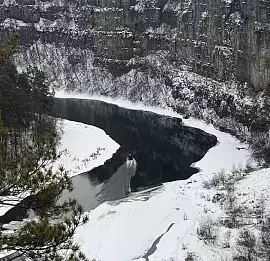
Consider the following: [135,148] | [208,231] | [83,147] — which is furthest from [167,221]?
[83,147]

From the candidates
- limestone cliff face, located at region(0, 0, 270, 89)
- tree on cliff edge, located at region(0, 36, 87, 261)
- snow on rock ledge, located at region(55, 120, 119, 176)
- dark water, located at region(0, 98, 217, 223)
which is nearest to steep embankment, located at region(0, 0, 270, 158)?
limestone cliff face, located at region(0, 0, 270, 89)

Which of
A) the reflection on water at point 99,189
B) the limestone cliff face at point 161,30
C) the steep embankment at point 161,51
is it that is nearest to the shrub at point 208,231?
the reflection on water at point 99,189

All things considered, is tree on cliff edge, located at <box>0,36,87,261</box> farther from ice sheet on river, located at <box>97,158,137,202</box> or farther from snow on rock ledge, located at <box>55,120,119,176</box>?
snow on rock ledge, located at <box>55,120,119,176</box>

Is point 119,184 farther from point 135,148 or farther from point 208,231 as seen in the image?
point 208,231

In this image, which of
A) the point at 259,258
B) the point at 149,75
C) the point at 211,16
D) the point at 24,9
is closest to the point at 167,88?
the point at 149,75

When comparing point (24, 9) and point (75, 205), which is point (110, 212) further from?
point (24, 9)
